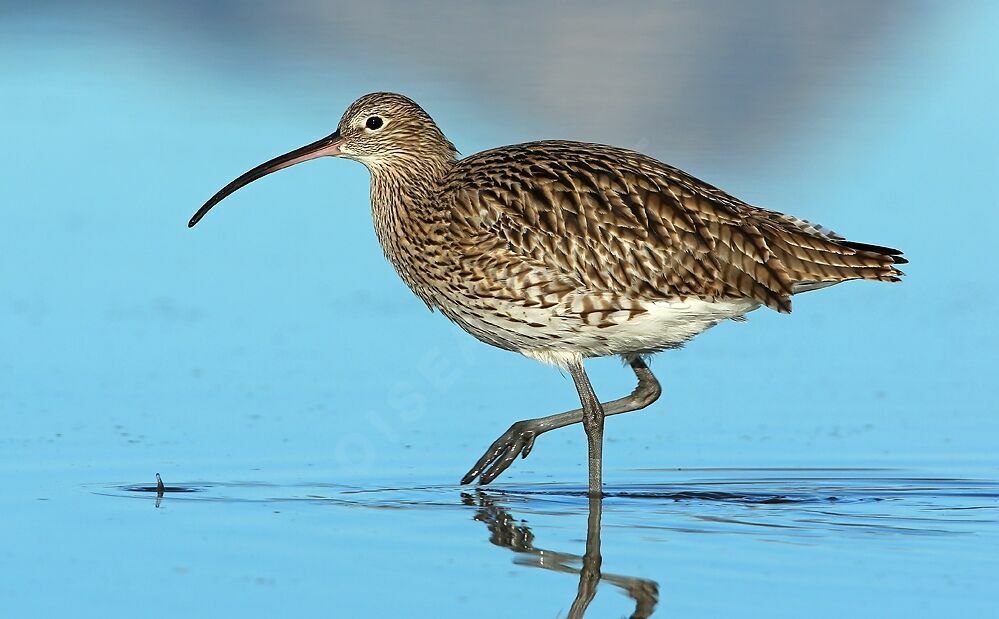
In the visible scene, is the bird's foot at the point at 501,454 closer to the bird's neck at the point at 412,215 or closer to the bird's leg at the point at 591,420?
the bird's leg at the point at 591,420

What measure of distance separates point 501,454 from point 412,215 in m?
1.27

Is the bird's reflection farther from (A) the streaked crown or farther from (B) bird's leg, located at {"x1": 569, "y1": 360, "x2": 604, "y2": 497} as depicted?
(A) the streaked crown

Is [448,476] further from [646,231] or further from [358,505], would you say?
[646,231]

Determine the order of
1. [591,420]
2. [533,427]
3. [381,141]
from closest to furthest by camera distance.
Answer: [591,420] → [533,427] → [381,141]

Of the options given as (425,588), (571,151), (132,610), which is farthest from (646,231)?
(132,610)

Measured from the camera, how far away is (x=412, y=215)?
9188mm

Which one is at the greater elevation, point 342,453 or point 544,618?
point 342,453

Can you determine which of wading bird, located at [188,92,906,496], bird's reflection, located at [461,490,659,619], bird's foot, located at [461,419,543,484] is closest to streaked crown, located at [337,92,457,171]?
wading bird, located at [188,92,906,496]

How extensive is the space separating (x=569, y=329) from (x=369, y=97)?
1777 millimetres

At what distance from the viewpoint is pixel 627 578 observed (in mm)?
6953

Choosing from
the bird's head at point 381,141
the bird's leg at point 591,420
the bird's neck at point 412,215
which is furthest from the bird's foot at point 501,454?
the bird's head at point 381,141

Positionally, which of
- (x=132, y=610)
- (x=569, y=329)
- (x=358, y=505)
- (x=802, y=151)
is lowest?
(x=132, y=610)

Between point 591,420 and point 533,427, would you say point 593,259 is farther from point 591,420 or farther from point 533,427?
point 533,427

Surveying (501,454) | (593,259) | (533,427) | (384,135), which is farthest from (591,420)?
(384,135)
